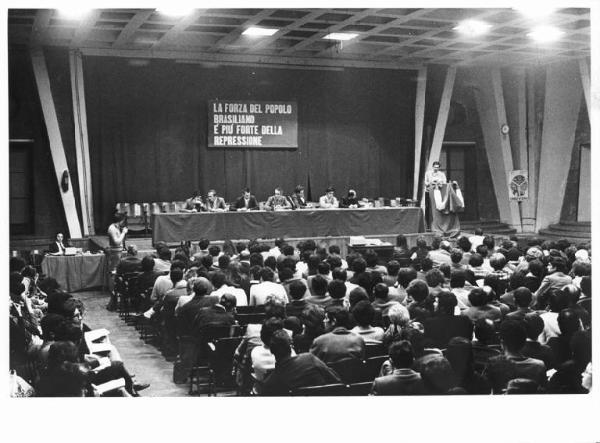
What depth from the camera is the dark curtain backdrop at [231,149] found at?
1586cm

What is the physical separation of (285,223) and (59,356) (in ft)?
31.8

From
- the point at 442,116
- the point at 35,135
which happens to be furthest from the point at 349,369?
the point at 442,116

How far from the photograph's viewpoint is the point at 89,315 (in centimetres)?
1007

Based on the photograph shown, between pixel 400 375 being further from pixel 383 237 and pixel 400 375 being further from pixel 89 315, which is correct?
pixel 383 237

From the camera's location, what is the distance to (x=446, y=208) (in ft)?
49.4

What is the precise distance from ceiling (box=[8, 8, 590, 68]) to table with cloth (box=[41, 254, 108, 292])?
411cm

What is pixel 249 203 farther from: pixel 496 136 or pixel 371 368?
pixel 371 368

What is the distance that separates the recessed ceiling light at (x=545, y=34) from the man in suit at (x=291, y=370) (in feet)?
37.8

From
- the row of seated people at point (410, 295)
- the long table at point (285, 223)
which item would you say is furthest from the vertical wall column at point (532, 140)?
the row of seated people at point (410, 295)

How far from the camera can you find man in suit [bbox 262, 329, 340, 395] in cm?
449

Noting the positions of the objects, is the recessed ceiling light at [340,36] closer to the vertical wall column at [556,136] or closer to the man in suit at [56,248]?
the vertical wall column at [556,136]
